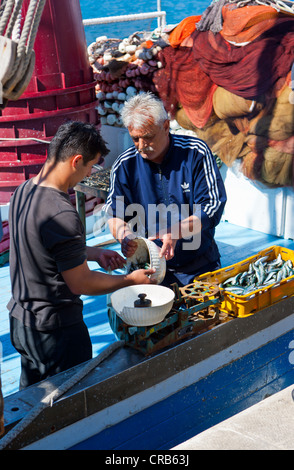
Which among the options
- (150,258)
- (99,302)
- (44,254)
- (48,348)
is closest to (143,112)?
(150,258)

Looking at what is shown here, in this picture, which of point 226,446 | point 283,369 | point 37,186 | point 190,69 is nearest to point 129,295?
point 37,186

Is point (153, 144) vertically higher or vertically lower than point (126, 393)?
higher

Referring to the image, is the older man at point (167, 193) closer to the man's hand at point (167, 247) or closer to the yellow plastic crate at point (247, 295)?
the man's hand at point (167, 247)

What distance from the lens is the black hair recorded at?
7.87 feet

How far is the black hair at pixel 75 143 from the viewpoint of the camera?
2.40 meters

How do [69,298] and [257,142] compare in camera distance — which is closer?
[69,298]

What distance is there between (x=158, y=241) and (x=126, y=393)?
3.48ft

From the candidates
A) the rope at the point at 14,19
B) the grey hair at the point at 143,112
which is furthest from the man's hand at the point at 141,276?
the rope at the point at 14,19

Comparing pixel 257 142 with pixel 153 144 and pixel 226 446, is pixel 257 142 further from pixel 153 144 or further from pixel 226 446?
pixel 226 446

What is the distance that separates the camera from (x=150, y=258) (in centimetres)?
277

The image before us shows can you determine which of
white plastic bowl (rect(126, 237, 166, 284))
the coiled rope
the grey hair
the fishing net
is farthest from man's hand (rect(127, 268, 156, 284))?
the fishing net

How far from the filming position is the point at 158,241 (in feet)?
10.7

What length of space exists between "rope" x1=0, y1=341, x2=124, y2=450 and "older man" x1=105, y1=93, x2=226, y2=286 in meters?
0.66

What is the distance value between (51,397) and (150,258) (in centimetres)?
91
